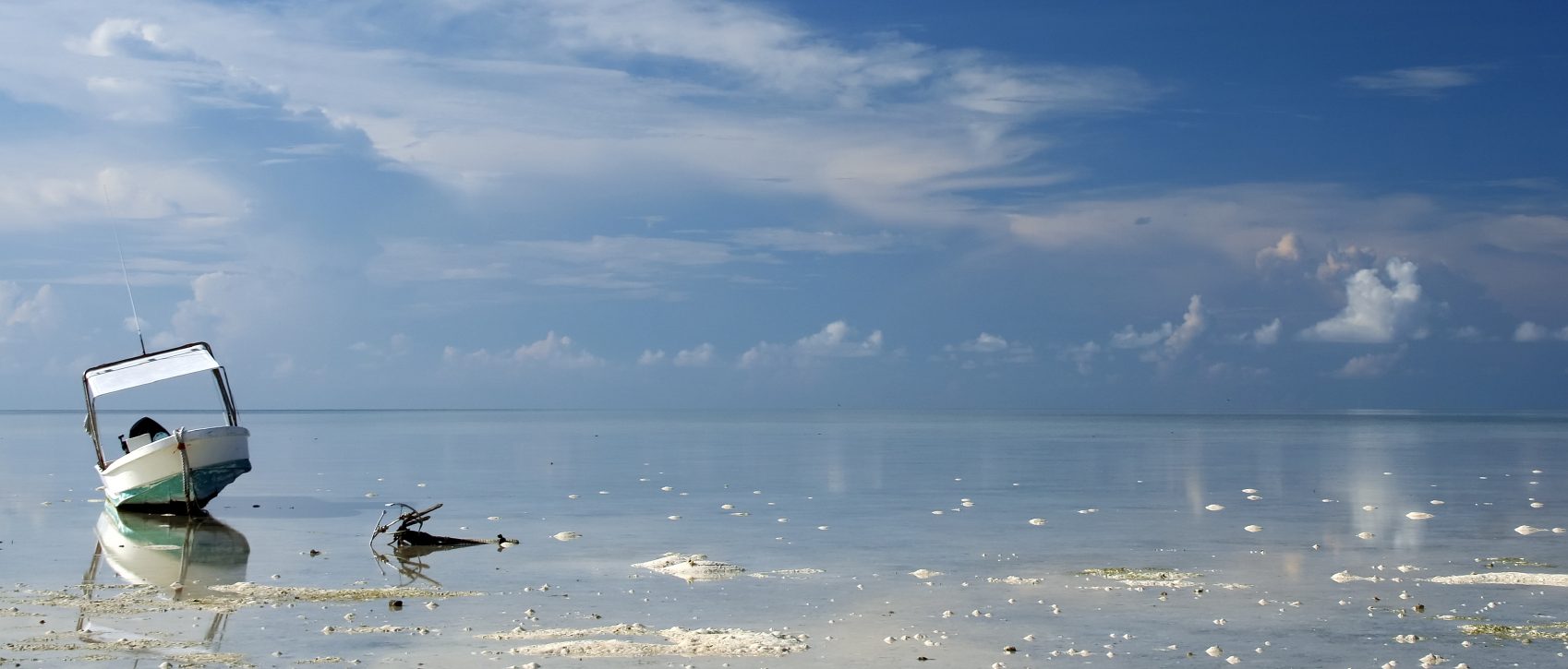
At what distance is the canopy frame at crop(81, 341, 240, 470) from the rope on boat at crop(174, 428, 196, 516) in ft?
6.65

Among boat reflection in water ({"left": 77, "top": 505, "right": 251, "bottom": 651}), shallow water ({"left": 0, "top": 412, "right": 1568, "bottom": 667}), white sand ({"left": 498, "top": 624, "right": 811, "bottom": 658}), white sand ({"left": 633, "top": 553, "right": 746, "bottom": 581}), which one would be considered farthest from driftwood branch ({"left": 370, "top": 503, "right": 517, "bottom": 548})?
white sand ({"left": 498, "top": 624, "right": 811, "bottom": 658})

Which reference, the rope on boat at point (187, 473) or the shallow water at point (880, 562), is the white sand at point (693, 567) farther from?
the rope on boat at point (187, 473)

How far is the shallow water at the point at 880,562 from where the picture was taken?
731 inches

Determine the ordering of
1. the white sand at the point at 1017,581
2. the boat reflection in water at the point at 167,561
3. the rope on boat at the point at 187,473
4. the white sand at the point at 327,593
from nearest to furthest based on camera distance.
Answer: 1. the boat reflection in water at the point at 167,561
2. the white sand at the point at 327,593
3. the white sand at the point at 1017,581
4. the rope on boat at the point at 187,473

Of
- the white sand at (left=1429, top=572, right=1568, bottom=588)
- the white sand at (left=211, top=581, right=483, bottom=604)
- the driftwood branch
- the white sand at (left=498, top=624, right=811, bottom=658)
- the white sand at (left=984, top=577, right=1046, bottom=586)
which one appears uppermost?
the driftwood branch

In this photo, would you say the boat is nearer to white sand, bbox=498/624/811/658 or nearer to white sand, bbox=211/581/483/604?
white sand, bbox=211/581/483/604

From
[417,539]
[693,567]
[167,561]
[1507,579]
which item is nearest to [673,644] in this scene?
[693,567]

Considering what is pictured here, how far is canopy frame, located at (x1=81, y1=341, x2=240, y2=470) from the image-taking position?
40438 mm

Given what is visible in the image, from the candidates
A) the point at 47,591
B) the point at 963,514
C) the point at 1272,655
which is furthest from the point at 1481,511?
the point at 47,591

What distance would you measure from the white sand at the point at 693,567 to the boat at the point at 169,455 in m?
18.3

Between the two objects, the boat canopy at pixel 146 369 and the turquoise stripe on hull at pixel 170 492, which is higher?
the boat canopy at pixel 146 369

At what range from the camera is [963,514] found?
38.9 meters

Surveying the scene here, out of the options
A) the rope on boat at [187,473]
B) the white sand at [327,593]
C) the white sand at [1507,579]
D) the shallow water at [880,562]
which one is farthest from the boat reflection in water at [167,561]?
the white sand at [1507,579]

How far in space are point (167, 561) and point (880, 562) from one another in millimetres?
15138
